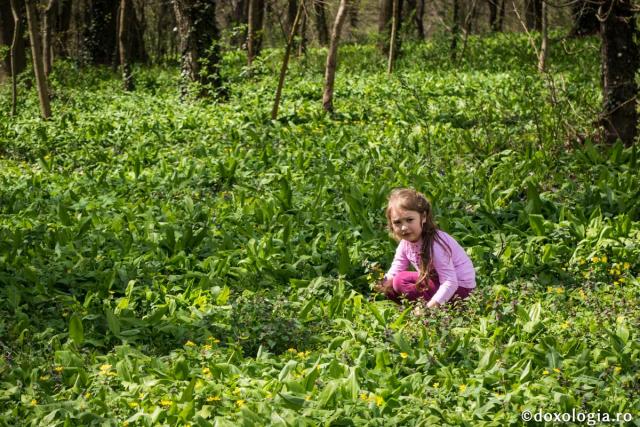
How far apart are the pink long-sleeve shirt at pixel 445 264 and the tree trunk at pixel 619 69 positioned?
3.52 metres

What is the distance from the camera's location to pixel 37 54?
11.0m

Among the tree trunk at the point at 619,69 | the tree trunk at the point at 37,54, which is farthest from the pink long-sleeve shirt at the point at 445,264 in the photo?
the tree trunk at the point at 37,54

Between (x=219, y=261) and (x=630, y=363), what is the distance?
124 inches

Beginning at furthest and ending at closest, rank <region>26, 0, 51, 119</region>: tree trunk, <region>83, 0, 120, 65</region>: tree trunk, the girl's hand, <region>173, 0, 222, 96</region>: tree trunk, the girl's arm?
<region>83, 0, 120, 65</region>: tree trunk < <region>173, 0, 222, 96</region>: tree trunk < <region>26, 0, 51, 119</region>: tree trunk < the girl's hand < the girl's arm

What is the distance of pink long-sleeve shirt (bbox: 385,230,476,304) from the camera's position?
5.16m

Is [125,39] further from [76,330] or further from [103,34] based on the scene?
[76,330]

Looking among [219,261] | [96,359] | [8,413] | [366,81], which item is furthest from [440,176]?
[366,81]

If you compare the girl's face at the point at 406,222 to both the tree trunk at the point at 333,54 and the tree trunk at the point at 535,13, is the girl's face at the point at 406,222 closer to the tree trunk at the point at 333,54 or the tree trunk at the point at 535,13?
the tree trunk at the point at 333,54

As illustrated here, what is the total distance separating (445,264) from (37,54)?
7890 millimetres

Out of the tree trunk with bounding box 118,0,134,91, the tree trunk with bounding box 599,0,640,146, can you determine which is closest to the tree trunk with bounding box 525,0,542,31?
the tree trunk with bounding box 599,0,640,146

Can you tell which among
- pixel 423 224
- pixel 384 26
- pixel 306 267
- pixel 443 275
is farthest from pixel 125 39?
pixel 443 275

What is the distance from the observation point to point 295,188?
7.81 meters

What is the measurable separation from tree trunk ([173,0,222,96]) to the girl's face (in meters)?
7.52

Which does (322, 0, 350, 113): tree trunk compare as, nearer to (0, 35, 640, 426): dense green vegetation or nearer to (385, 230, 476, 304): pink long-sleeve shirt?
(0, 35, 640, 426): dense green vegetation
